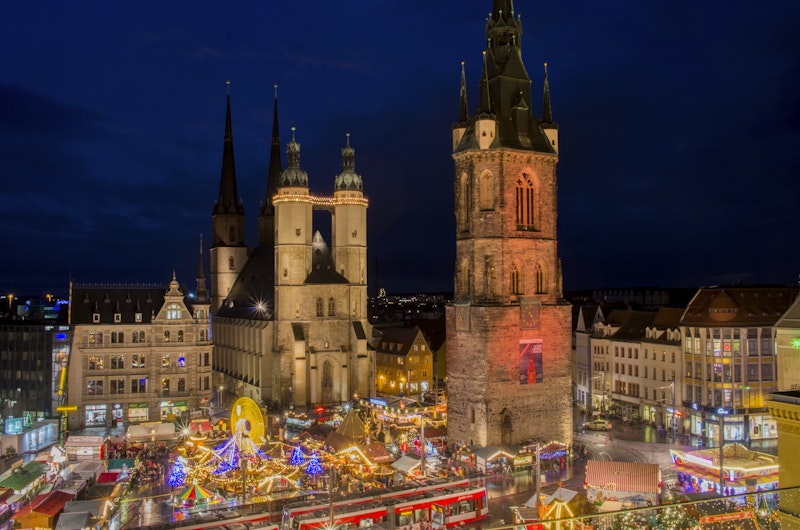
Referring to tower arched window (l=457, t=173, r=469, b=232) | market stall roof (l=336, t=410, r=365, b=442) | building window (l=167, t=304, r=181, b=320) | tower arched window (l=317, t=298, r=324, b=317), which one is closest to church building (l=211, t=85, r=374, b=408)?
tower arched window (l=317, t=298, r=324, b=317)

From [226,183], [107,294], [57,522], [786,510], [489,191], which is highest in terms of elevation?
[226,183]

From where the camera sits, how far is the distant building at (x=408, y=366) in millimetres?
81375

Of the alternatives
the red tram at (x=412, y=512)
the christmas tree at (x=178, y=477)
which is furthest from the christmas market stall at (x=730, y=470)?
the christmas tree at (x=178, y=477)

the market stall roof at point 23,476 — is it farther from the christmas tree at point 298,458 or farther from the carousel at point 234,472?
the christmas tree at point 298,458

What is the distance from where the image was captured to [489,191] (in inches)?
1918

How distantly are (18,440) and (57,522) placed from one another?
1893 centimetres

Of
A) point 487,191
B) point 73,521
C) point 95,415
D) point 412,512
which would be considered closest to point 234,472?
point 73,521

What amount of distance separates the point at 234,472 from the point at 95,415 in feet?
89.0

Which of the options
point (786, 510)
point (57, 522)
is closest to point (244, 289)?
point (57, 522)

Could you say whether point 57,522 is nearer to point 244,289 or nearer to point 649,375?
point 649,375

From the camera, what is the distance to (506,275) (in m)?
48.3

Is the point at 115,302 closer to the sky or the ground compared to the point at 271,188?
closer to the ground

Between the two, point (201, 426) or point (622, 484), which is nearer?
point (622, 484)

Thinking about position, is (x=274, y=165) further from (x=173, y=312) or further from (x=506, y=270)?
(x=506, y=270)
